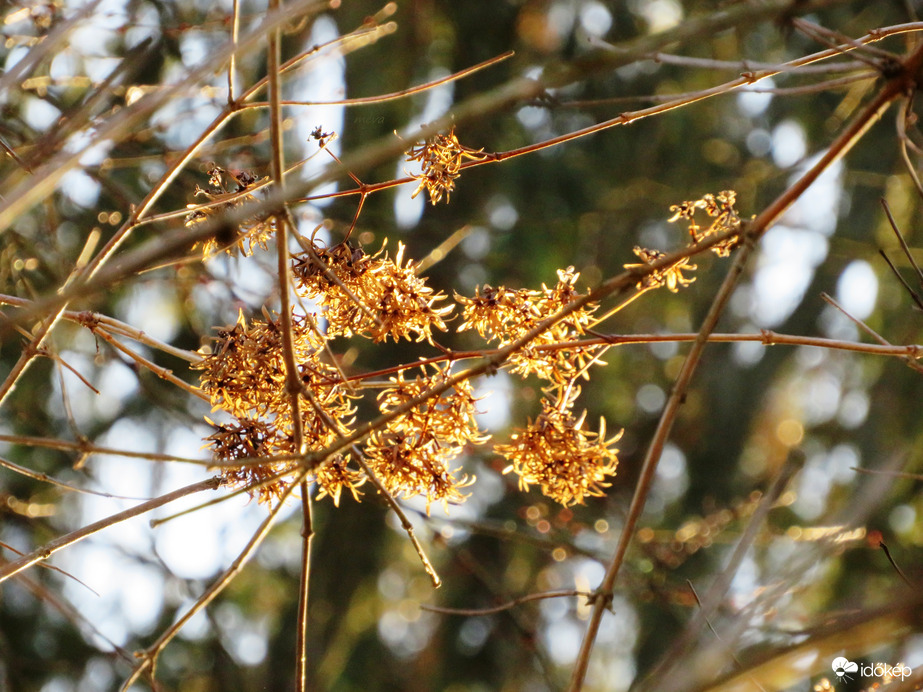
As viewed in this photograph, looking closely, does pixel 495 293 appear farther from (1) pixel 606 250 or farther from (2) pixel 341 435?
(1) pixel 606 250

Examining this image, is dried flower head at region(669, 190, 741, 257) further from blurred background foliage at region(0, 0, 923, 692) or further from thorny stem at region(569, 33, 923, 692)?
blurred background foliage at region(0, 0, 923, 692)

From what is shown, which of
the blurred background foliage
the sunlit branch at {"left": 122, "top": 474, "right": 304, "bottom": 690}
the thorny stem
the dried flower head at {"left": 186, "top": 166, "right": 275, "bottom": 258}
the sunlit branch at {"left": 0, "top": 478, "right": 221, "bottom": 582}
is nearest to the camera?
the thorny stem

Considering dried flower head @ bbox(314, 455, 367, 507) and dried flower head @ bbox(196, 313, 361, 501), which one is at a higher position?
dried flower head @ bbox(196, 313, 361, 501)

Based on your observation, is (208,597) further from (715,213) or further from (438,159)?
(715,213)

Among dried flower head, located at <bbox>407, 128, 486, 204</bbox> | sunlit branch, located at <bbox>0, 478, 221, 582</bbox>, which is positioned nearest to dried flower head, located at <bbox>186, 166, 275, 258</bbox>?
dried flower head, located at <bbox>407, 128, 486, 204</bbox>

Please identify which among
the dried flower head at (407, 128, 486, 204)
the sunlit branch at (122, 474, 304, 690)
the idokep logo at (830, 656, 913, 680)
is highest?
the dried flower head at (407, 128, 486, 204)
